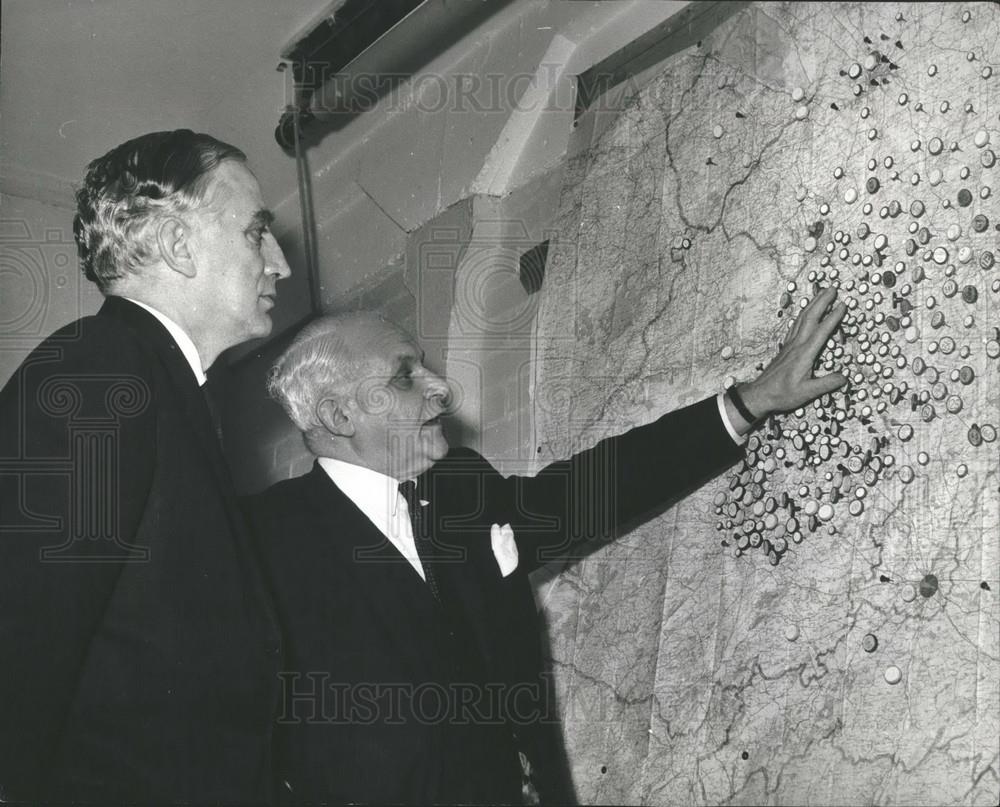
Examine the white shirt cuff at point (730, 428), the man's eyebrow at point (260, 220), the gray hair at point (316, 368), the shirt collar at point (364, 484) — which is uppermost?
the man's eyebrow at point (260, 220)

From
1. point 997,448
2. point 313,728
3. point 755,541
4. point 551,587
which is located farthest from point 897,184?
point 313,728

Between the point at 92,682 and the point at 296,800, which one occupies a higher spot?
the point at 92,682

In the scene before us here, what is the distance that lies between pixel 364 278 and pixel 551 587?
711 millimetres

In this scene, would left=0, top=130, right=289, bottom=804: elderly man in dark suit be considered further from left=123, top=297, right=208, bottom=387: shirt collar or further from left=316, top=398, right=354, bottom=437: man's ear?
left=316, top=398, right=354, bottom=437: man's ear

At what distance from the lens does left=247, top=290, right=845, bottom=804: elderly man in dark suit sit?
5.07 feet

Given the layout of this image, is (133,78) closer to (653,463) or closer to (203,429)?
(203,429)

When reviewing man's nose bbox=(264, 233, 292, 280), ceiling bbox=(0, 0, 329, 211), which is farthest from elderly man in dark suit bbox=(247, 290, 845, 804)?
ceiling bbox=(0, 0, 329, 211)

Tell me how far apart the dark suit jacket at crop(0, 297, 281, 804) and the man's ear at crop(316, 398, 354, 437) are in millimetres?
309

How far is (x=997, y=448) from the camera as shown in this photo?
1.29 metres

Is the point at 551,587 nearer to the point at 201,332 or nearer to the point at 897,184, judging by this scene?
the point at 201,332

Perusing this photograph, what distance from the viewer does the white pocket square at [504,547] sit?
1.75 m

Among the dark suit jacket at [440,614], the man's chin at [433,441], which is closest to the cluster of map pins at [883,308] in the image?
the dark suit jacket at [440,614]

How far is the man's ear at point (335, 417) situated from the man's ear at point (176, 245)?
300 millimetres

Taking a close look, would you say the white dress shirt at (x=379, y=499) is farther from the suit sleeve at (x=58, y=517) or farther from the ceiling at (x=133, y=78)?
the ceiling at (x=133, y=78)
